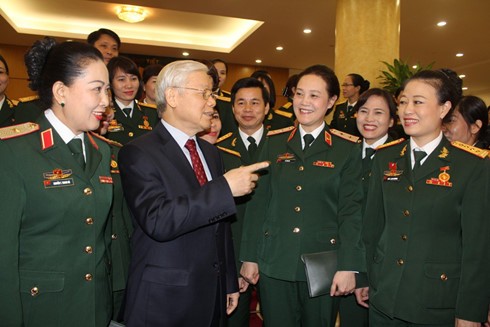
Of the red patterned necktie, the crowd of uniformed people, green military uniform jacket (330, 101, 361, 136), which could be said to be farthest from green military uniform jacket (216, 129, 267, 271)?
green military uniform jacket (330, 101, 361, 136)

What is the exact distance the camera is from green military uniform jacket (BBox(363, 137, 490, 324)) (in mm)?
1701

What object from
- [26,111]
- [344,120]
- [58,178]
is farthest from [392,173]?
[344,120]

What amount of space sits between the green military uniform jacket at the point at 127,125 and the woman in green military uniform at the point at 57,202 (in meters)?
1.36

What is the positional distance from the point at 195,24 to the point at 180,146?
8.70m

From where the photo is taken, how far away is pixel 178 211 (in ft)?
4.81

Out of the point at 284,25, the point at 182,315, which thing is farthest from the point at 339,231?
the point at 284,25

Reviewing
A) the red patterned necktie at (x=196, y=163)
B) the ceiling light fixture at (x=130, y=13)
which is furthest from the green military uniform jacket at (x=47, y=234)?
the ceiling light fixture at (x=130, y=13)

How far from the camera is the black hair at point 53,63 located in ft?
5.12

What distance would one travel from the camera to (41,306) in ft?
4.74

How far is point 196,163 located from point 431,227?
109 centimetres

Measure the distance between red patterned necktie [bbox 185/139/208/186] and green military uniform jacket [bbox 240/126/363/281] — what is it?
56cm

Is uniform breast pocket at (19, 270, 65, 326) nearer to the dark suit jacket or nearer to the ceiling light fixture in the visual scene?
the dark suit jacket

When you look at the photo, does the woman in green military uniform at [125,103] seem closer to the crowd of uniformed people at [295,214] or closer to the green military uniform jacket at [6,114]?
the crowd of uniformed people at [295,214]

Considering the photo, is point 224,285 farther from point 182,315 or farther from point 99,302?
point 99,302
